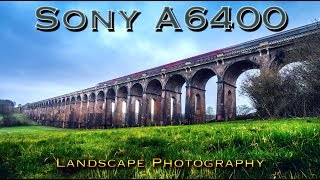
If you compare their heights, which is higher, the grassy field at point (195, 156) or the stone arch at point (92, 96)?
the stone arch at point (92, 96)

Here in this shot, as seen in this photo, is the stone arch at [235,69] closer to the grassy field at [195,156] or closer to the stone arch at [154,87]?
the stone arch at [154,87]

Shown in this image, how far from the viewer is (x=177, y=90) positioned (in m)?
40.5

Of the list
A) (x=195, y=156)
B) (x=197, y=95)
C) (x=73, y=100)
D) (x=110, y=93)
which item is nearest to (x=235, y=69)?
(x=197, y=95)

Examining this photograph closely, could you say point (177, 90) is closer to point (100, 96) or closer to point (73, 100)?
point (100, 96)

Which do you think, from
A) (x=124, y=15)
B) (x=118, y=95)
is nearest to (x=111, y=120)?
(x=118, y=95)

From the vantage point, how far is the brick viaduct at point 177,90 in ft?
90.5

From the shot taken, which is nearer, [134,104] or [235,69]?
[235,69]

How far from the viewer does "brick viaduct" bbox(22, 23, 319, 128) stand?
27.6 meters

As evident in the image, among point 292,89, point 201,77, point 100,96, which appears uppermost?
point 201,77

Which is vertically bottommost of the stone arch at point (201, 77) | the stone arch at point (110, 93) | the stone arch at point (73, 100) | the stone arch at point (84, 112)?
the stone arch at point (84, 112)

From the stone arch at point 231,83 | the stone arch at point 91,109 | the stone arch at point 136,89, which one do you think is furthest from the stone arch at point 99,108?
the stone arch at point 231,83

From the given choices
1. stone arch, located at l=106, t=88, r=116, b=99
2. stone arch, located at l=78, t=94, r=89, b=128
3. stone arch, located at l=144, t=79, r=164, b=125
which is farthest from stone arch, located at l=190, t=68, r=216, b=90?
stone arch, located at l=78, t=94, r=89, b=128

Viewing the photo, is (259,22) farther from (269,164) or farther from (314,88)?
(314,88)

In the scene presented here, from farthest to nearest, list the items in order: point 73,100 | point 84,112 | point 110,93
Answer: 1. point 73,100
2. point 84,112
3. point 110,93
